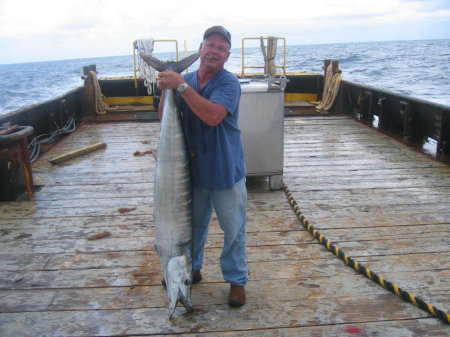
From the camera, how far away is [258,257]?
3326 millimetres

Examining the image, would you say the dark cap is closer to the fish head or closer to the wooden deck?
the fish head

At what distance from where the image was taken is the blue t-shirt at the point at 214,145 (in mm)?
2492

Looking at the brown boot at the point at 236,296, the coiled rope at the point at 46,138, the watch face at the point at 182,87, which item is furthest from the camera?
the coiled rope at the point at 46,138

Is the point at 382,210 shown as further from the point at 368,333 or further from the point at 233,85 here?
the point at 233,85

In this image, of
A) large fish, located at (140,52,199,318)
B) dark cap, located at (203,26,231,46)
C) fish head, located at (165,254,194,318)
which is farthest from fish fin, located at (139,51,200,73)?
fish head, located at (165,254,194,318)

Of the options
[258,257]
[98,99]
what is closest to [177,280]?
[258,257]

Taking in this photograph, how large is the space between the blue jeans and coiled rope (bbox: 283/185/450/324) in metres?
0.86

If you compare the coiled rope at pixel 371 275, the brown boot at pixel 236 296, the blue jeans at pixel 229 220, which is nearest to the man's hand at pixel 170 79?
the blue jeans at pixel 229 220

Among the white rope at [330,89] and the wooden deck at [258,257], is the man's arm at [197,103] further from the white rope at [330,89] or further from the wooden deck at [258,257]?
the white rope at [330,89]

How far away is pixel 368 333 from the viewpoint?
2.44 m

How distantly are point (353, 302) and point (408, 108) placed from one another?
477 centimetres

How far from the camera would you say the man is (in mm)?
2350

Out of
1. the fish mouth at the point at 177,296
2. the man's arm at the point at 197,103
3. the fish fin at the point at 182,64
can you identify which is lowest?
the fish mouth at the point at 177,296

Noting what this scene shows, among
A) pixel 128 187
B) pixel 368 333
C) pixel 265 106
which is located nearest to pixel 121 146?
pixel 128 187
